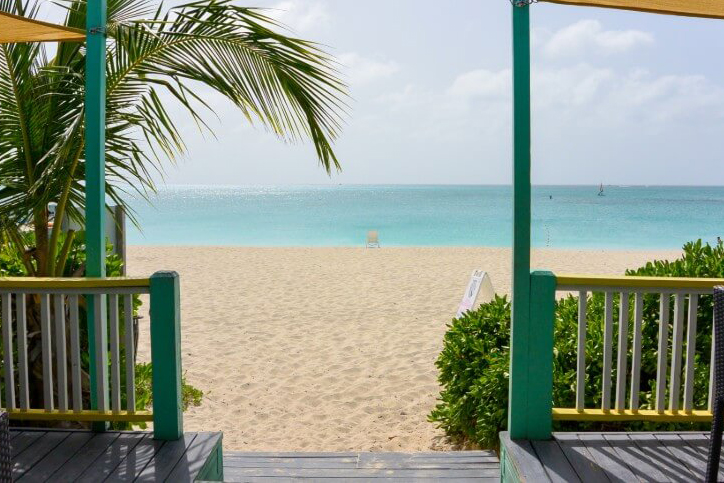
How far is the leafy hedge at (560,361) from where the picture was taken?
3.33 m

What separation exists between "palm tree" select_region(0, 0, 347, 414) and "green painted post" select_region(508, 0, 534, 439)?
1.08m

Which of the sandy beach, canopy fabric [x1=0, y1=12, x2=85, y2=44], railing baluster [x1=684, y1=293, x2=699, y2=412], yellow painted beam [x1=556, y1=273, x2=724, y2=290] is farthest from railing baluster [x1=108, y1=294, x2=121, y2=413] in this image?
railing baluster [x1=684, y1=293, x2=699, y2=412]

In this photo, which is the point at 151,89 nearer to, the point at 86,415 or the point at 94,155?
the point at 94,155

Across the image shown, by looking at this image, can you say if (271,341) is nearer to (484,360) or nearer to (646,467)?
(484,360)

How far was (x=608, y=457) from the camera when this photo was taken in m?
2.64

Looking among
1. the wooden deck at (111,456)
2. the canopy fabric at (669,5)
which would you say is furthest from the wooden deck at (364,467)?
the canopy fabric at (669,5)

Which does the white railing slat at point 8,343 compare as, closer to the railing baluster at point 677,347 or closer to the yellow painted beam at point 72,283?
the yellow painted beam at point 72,283

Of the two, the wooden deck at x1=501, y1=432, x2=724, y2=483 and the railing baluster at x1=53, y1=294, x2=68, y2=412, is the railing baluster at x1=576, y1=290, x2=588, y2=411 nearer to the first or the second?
the wooden deck at x1=501, y1=432, x2=724, y2=483

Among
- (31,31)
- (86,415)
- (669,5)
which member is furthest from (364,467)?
(31,31)

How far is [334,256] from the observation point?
16.5 m

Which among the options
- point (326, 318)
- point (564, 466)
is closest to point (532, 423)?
point (564, 466)

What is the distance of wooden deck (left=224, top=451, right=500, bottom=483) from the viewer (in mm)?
2977

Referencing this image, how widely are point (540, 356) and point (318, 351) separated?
4.15 metres

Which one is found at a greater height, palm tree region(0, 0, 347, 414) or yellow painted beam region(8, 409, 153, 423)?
palm tree region(0, 0, 347, 414)
